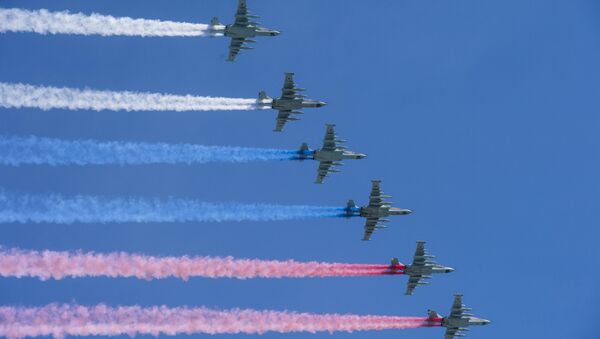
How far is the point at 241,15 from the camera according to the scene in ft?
343

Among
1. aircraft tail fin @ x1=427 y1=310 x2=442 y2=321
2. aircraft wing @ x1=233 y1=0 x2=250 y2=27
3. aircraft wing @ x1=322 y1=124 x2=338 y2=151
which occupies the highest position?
aircraft wing @ x1=233 y1=0 x2=250 y2=27

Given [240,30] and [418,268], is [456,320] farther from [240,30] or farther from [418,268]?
[240,30]

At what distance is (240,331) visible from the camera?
9719 cm

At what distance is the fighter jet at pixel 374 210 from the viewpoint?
112 metres

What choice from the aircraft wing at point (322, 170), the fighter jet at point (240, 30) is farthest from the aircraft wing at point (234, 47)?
the aircraft wing at point (322, 170)

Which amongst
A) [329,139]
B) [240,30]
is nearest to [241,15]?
[240,30]

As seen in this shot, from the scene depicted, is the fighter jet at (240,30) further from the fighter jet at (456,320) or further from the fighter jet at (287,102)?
the fighter jet at (456,320)

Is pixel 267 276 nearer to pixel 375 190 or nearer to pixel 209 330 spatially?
pixel 209 330

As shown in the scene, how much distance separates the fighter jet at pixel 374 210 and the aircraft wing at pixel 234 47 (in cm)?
1652

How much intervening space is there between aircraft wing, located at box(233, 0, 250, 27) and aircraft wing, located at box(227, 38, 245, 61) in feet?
4.22

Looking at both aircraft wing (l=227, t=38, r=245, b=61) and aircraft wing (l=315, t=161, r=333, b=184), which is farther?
aircraft wing (l=315, t=161, r=333, b=184)

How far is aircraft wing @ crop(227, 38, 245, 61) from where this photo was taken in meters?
105

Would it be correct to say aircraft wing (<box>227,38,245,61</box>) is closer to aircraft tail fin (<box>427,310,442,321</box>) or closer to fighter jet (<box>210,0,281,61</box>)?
Result: fighter jet (<box>210,0,281,61</box>)

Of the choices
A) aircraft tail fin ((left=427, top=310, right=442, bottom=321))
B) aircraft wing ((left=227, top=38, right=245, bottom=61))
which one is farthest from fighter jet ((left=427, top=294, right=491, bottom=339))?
aircraft wing ((left=227, top=38, right=245, bottom=61))
